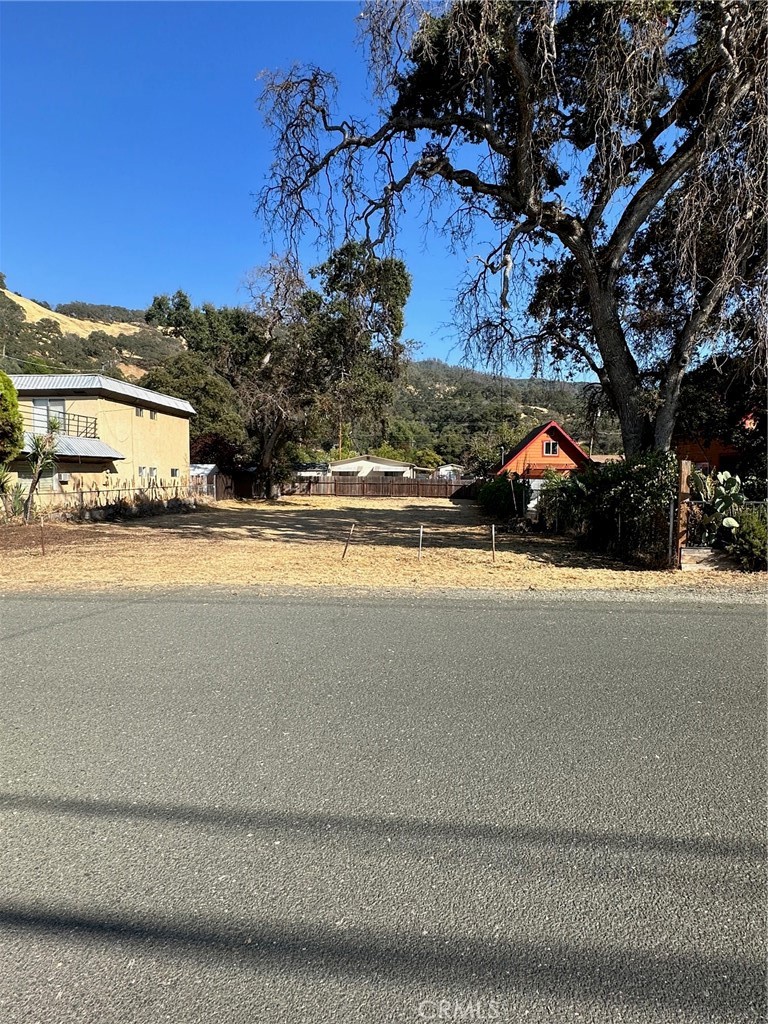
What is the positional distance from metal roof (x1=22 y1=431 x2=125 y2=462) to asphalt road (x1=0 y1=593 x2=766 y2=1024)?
1940 centimetres

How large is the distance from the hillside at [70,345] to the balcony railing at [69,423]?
88.2 feet

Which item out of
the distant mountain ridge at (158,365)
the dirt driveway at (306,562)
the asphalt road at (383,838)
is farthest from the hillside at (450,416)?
the asphalt road at (383,838)

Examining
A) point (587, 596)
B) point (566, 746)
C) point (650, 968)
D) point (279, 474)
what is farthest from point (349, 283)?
point (279, 474)

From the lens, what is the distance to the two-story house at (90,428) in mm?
23125

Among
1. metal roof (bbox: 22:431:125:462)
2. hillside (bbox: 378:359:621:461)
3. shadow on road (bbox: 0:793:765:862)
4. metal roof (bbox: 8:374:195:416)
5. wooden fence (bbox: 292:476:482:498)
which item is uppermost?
hillside (bbox: 378:359:621:461)

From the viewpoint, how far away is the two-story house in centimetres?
2312

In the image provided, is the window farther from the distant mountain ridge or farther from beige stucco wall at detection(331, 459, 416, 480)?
beige stucco wall at detection(331, 459, 416, 480)

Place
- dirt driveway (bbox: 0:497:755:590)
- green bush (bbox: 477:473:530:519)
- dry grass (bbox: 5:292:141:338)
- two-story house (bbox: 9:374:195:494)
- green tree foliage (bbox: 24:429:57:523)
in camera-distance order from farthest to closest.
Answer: dry grass (bbox: 5:292:141:338) → two-story house (bbox: 9:374:195:494) → green bush (bbox: 477:473:530:519) → green tree foliage (bbox: 24:429:57:523) → dirt driveway (bbox: 0:497:755:590)

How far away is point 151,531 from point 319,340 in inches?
790

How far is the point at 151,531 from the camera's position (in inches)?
757

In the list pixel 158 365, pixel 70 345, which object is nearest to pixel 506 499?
pixel 158 365

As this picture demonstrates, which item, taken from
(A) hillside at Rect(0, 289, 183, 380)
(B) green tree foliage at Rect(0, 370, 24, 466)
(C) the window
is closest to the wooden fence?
(A) hillside at Rect(0, 289, 183, 380)

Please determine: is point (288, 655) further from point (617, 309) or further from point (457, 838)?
point (617, 309)

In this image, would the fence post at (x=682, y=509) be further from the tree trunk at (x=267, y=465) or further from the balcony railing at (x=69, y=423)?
the tree trunk at (x=267, y=465)
